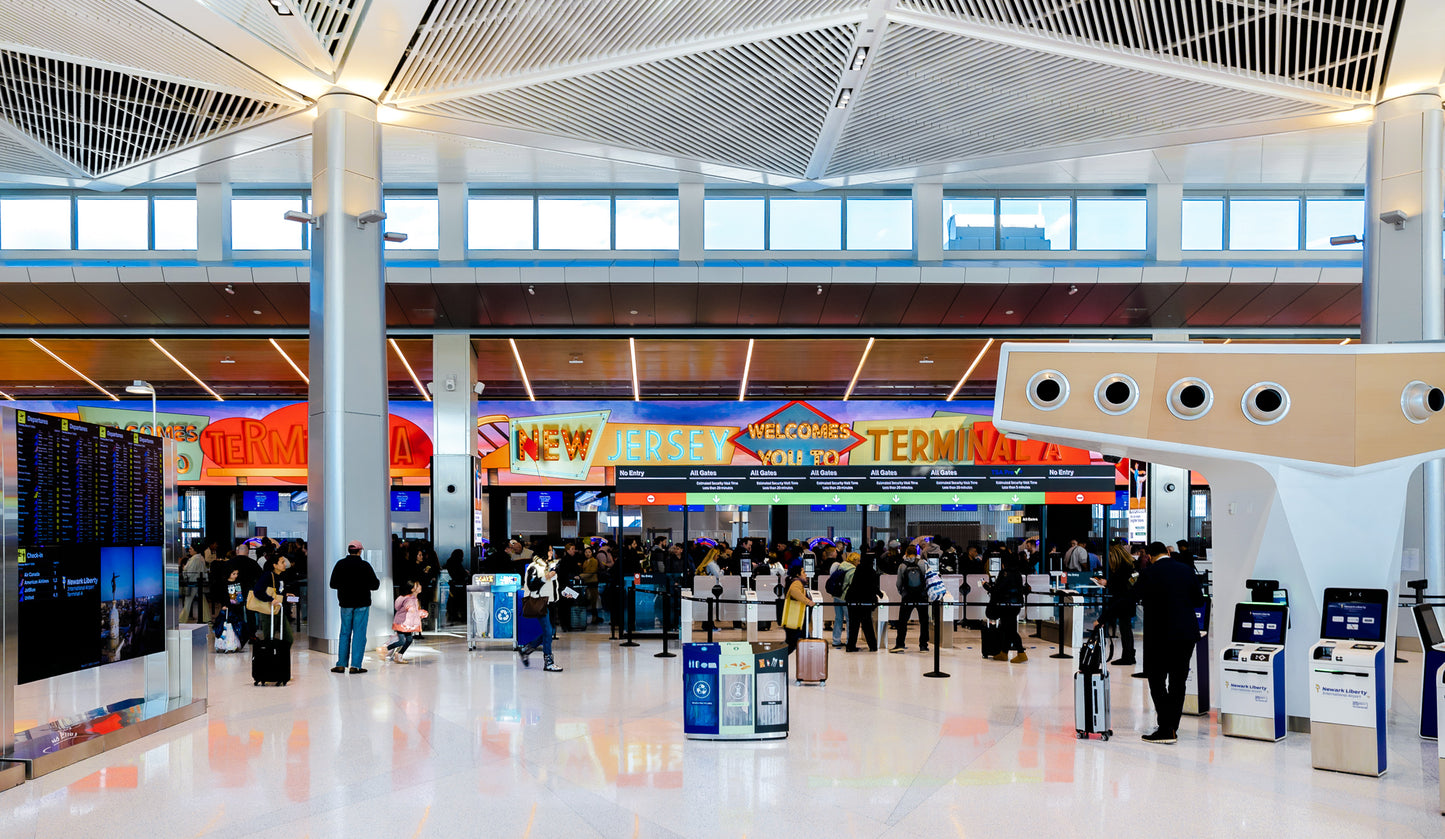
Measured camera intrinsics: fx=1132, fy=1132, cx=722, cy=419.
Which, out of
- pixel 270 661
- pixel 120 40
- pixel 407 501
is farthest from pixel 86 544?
pixel 407 501

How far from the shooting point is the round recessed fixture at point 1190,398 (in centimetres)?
932

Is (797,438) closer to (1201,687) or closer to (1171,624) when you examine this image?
(1201,687)

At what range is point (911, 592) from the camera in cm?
1552

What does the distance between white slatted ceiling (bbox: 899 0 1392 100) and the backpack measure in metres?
7.11

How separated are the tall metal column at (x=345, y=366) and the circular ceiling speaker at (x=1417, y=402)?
1136cm

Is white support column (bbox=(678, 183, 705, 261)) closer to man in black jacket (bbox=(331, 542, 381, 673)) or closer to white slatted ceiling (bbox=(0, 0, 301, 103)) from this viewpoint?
white slatted ceiling (bbox=(0, 0, 301, 103))

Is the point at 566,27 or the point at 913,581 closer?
the point at 566,27

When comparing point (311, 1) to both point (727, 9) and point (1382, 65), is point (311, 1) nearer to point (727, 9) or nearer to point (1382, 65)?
point (727, 9)

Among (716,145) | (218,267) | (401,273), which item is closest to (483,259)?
(401,273)

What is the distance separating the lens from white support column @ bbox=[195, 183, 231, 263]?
1962 centimetres

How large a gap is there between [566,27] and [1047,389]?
7.12 m

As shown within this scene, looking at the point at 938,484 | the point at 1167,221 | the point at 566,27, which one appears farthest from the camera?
the point at 1167,221

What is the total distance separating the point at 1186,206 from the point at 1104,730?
14531mm

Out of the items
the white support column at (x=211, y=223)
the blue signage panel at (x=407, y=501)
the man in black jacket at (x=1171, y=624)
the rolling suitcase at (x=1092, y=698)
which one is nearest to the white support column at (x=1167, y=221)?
the man in black jacket at (x=1171, y=624)
